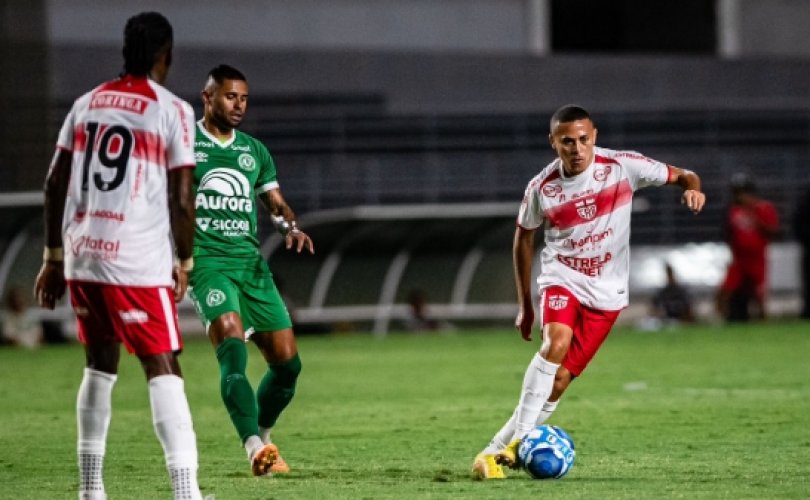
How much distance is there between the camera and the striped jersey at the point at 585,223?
305 inches

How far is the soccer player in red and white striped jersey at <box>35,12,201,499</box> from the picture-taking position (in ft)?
18.8

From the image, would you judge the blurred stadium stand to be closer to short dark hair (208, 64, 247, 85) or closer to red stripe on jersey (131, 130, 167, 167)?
short dark hair (208, 64, 247, 85)

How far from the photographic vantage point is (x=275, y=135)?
93.0ft

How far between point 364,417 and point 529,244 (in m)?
3.41

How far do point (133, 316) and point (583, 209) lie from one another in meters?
2.85

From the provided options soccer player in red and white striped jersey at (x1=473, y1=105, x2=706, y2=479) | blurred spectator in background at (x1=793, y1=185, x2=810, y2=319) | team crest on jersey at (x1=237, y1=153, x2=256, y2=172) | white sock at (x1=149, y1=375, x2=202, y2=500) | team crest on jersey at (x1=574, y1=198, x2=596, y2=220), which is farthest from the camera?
blurred spectator in background at (x1=793, y1=185, x2=810, y2=319)

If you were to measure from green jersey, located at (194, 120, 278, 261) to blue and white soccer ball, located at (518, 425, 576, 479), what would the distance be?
74.1 inches

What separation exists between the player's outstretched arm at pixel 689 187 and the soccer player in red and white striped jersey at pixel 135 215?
106 inches

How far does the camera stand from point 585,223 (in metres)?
7.75

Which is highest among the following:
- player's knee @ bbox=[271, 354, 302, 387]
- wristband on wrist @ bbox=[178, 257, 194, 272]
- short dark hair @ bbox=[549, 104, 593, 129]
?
short dark hair @ bbox=[549, 104, 593, 129]

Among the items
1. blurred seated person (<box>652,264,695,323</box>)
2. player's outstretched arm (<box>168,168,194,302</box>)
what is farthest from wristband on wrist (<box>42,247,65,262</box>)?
blurred seated person (<box>652,264,695,323</box>)

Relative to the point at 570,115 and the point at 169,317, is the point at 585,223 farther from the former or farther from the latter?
the point at 169,317

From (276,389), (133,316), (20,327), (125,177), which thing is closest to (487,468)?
(276,389)

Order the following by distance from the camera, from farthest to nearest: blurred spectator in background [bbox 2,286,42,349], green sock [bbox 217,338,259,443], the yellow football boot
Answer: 1. blurred spectator in background [bbox 2,286,42,349]
2. green sock [bbox 217,338,259,443]
3. the yellow football boot
